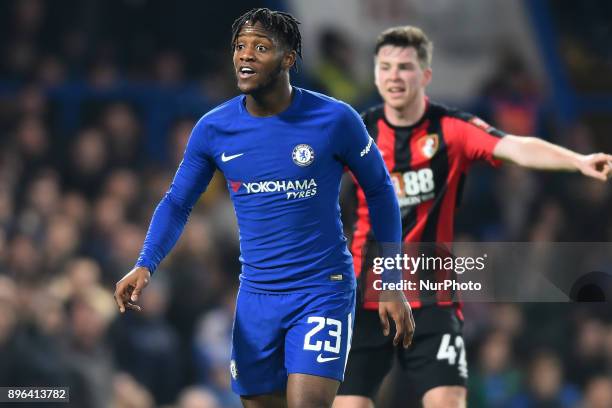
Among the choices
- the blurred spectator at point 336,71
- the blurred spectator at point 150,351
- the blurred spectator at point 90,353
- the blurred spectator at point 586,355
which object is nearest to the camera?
the blurred spectator at point 90,353

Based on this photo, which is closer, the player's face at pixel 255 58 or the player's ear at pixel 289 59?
the player's face at pixel 255 58

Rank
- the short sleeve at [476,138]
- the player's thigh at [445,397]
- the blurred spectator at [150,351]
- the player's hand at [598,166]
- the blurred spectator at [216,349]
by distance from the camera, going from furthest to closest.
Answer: the blurred spectator at [216,349], the blurred spectator at [150,351], the short sleeve at [476,138], the player's thigh at [445,397], the player's hand at [598,166]

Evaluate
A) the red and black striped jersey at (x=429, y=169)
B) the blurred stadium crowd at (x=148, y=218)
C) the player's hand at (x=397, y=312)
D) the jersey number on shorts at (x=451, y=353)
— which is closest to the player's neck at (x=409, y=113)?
the red and black striped jersey at (x=429, y=169)

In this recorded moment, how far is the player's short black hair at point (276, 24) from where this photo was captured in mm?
4867

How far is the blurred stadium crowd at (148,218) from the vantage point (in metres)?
8.68

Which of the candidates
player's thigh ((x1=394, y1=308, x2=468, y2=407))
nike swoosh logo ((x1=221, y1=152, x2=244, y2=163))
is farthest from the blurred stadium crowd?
nike swoosh logo ((x1=221, y1=152, x2=244, y2=163))

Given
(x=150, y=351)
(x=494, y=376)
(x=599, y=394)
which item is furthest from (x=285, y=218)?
(x=599, y=394)

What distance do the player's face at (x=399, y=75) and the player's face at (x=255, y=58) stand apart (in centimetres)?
120

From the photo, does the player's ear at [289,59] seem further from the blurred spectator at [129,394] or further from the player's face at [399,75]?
the blurred spectator at [129,394]

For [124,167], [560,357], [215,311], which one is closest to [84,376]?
[215,311]

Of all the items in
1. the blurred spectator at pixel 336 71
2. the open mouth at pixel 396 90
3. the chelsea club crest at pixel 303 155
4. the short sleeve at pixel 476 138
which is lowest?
the chelsea club crest at pixel 303 155

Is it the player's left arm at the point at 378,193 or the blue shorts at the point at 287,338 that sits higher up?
the player's left arm at the point at 378,193

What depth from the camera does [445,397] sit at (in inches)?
220

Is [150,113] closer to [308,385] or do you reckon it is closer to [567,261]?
[567,261]
